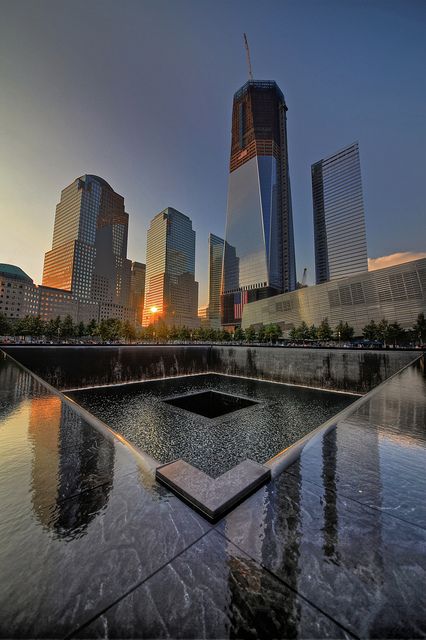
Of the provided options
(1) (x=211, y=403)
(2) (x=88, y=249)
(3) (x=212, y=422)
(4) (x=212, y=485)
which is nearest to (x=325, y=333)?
(1) (x=211, y=403)

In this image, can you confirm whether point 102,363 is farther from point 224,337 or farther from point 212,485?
point 224,337

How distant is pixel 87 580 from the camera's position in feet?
4.34

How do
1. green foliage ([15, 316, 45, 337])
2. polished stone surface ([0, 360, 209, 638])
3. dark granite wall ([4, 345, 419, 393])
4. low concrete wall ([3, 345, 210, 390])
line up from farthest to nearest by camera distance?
green foliage ([15, 316, 45, 337]) → dark granite wall ([4, 345, 419, 393]) → low concrete wall ([3, 345, 210, 390]) → polished stone surface ([0, 360, 209, 638])

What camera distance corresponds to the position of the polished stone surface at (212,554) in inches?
44.6

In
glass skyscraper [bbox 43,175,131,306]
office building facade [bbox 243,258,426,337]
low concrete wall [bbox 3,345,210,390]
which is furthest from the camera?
glass skyscraper [bbox 43,175,131,306]

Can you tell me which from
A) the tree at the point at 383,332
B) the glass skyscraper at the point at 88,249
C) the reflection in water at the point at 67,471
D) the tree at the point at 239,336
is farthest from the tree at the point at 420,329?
the glass skyscraper at the point at 88,249

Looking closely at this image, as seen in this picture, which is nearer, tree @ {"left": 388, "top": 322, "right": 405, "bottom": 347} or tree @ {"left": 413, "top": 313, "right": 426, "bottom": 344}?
tree @ {"left": 413, "top": 313, "right": 426, "bottom": 344}

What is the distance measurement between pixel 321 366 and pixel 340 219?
369ft

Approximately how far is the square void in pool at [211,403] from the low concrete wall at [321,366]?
29.4 feet

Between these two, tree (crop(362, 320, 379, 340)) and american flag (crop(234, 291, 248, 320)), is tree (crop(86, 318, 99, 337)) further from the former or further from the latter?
american flag (crop(234, 291, 248, 320))

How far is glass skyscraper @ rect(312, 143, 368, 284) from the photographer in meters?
106

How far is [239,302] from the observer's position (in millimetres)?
134500

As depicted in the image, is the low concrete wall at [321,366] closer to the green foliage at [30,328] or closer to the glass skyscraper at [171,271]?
the green foliage at [30,328]

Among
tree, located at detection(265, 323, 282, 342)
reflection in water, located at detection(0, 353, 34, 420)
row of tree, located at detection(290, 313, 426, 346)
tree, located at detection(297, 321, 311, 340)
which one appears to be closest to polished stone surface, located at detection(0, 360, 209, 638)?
reflection in water, located at detection(0, 353, 34, 420)
